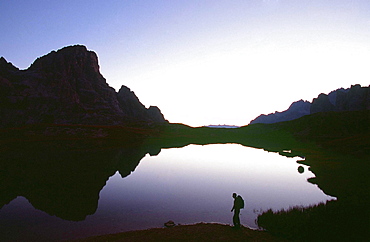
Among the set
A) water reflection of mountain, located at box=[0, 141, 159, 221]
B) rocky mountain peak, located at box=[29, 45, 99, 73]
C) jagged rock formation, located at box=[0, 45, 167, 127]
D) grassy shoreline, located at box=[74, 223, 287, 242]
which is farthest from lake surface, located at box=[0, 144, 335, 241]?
rocky mountain peak, located at box=[29, 45, 99, 73]

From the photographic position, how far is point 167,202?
24156mm

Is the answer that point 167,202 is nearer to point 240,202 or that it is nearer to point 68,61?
point 240,202

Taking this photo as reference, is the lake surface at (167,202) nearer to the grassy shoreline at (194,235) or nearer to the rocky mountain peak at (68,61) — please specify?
the grassy shoreline at (194,235)

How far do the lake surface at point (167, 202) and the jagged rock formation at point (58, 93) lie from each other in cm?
12485

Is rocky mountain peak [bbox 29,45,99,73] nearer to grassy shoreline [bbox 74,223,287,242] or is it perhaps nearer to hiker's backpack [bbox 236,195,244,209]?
grassy shoreline [bbox 74,223,287,242]

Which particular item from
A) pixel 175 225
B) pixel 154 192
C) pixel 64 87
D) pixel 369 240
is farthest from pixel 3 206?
pixel 64 87

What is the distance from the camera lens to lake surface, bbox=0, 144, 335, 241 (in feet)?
58.3

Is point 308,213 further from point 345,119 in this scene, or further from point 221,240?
point 345,119

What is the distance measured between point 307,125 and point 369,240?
125m

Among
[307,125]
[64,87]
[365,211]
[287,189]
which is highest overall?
[64,87]

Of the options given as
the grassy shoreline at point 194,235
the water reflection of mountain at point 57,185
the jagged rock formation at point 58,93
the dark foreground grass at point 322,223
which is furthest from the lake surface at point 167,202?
the jagged rock formation at point 58,93

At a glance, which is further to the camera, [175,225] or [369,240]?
[175,225]

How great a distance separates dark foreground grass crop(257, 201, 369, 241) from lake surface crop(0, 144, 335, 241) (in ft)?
7.48

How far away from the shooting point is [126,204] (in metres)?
23.6
